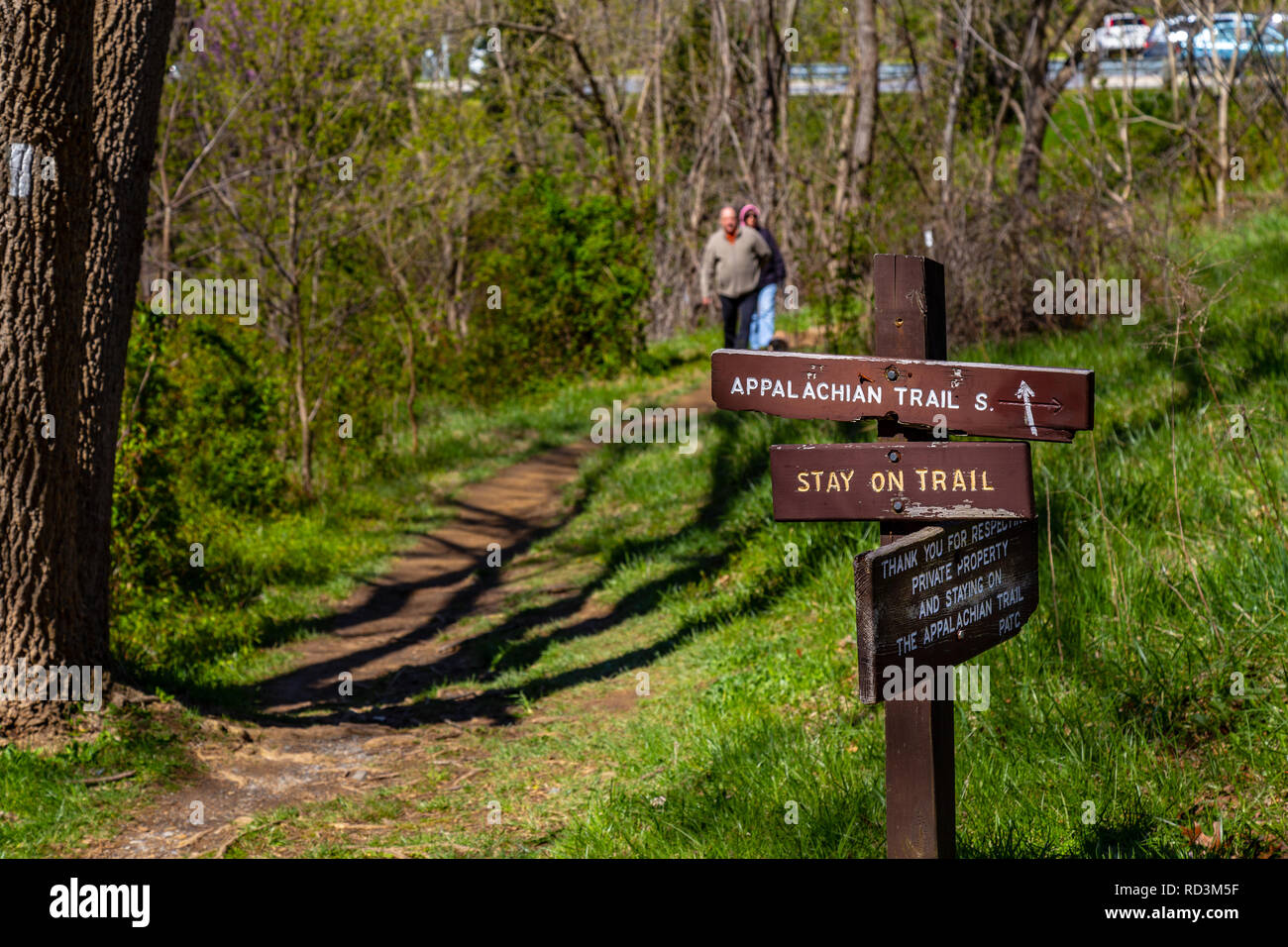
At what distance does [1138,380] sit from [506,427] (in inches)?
319

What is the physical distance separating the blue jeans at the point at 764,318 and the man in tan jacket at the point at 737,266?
67mm

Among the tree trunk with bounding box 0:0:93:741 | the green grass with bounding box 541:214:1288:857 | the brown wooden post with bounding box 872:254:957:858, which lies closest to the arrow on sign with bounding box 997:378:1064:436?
the brown wooden post with bounding box 872:254:957:858

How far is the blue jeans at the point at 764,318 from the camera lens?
43.1ft

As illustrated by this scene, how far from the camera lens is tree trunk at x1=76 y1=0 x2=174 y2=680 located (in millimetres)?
6062

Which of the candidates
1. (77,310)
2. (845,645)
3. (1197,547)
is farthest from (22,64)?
(1197,547)

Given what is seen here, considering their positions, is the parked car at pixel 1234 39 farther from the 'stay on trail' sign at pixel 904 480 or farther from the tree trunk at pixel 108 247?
the 'stay on trail' sign at pixel 904 480

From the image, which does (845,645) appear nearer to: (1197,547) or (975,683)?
(975,683)

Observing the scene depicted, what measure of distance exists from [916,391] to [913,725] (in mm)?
904

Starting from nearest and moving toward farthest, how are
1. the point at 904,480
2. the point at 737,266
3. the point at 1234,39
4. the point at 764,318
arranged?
the point at 904,480 → the point at 737,266 → the point at 764,318 → the point at 1234,39

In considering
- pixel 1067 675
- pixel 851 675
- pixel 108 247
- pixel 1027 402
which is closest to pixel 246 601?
pixel 108 247

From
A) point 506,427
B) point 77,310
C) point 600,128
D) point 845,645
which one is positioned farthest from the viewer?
point 600,128

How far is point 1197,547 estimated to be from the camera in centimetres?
593

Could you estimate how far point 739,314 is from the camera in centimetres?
1331

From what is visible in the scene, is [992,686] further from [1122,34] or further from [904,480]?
[1122,34]
